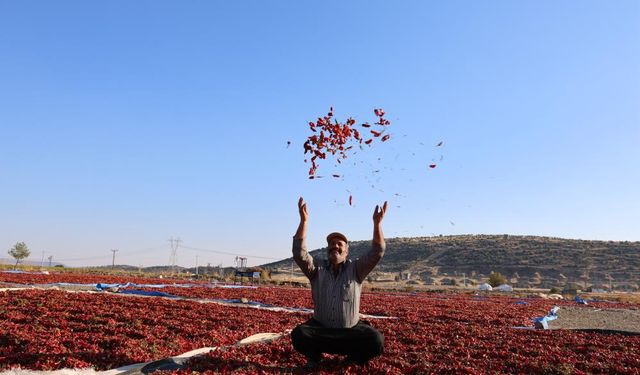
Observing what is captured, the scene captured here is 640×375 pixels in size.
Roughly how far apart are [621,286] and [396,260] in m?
51.7

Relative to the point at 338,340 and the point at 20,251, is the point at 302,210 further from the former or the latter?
the point at 20,251

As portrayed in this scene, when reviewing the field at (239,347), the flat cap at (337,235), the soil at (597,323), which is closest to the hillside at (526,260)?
the soil at (597,323)

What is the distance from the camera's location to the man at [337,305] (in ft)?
25.1

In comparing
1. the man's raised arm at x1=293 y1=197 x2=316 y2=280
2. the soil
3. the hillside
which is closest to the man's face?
the man's raised arm at x1=293 y1=197 x2=316 y2=280

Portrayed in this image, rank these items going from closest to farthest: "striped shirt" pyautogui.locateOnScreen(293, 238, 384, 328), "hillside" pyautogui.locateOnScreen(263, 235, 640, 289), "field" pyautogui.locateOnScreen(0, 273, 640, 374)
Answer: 1. "striped shirt" pyautogui.locateOnScreen(293, 238, 384, 328)
2. "field" pyautogui.locateOnScreen(0, 273, 640, 374)
3. "hillside" pyautogui.locateOnScreen(263, 235, 640, 289)

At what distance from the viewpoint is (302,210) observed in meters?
8.01

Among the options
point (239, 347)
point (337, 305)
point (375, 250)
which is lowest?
point (239, 347)

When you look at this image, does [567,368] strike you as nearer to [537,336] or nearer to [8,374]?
[537,336]

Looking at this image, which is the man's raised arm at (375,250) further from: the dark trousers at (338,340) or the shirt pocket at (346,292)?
the dark trousers at (338,340)

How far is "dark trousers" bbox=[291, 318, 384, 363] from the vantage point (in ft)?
24.9

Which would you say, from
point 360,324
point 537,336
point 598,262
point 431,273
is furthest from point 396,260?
point 360,324

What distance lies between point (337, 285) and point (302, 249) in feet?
2.89

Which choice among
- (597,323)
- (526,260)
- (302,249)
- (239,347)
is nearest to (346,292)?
(302,249)

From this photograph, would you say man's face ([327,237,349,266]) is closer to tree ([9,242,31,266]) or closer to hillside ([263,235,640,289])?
hillside ([263,235,640,289])
